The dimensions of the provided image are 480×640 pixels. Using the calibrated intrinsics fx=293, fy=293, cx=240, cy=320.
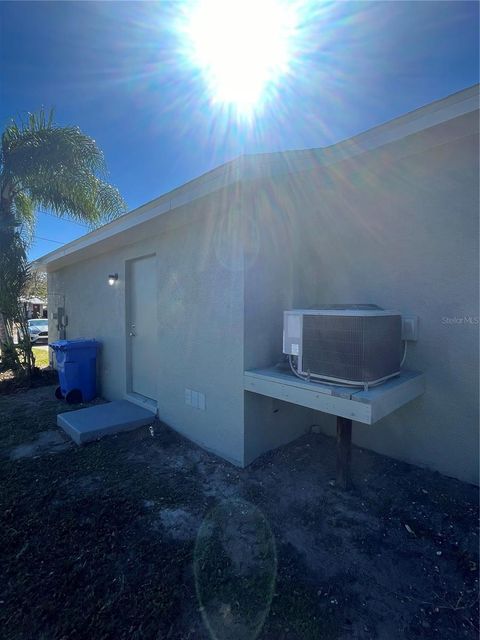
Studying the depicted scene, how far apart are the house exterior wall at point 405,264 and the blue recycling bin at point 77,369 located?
3.78m

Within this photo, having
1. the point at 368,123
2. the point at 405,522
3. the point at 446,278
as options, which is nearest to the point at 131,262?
the point at 368,123

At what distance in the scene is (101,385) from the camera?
5738 millimetres

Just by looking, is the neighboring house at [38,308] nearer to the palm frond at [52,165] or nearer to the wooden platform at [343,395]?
the palm frond at [52,165]

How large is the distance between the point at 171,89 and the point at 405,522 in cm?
585

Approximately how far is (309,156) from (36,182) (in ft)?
20.8

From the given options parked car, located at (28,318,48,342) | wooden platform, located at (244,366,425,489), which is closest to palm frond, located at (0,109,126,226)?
wooden platform, located at (244,366,425,489)

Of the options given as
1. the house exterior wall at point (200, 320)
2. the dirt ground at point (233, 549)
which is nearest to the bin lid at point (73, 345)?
the house exterior wall at point (200, 320)

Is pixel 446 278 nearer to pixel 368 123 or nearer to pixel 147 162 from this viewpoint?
pixel 368 123

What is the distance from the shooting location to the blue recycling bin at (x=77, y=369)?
5215 millimetres

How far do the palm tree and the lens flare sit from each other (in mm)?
3926

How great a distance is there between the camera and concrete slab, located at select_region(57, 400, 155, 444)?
3648mm

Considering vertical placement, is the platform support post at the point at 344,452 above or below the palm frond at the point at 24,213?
below

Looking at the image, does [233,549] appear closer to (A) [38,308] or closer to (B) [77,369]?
(B) [77,369]

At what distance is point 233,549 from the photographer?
6.68 feet
